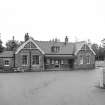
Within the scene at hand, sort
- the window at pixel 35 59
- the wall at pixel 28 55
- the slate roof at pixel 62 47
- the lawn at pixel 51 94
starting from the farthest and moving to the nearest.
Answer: the slate roof at pixel 62 47 → the window at pixel 35 59 → the wall at pixel 28 55 → the lawn at pixel 51 94

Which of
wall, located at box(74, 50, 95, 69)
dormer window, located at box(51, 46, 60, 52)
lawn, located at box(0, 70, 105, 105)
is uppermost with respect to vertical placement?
dormer window, located at box(51, 46, 60, 52)

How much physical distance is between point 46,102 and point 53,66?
28663mm

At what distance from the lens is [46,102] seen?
9438mm

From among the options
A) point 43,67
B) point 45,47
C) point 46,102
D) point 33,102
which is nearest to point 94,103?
point 46,102

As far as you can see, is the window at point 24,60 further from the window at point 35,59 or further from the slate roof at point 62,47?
the slate roof at point 62,47

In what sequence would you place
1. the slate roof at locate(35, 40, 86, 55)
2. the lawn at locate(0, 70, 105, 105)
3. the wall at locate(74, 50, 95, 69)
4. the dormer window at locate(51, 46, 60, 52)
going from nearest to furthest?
1. the lawn at locate(0, 70, 105, 105)
2. the wall at locate(74, 50, 95, 69)
3. the dormer window at locate(51, 46, 60, 52)
4. the slate roof at locate(35, 40, 86, 55)

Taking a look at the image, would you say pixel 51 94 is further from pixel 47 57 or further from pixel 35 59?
pixel 47 57

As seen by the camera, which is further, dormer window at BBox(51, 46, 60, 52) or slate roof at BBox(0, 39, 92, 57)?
dormer window at BBox(51, 46, 60, 52)

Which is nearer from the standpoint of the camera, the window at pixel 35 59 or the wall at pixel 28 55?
the wall at pixel 28 55

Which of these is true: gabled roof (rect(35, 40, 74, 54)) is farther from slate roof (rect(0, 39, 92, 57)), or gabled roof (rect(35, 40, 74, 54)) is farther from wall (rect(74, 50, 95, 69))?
wall (rect(74, 50, 95, 69))

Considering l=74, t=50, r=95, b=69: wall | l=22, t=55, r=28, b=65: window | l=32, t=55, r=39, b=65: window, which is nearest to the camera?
l=22, t=55, r=28, b=65: window

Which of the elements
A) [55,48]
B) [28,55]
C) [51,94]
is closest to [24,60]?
[28,55]

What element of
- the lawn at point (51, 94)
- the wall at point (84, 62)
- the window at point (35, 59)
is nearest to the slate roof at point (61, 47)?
the wall at point (84, 62)

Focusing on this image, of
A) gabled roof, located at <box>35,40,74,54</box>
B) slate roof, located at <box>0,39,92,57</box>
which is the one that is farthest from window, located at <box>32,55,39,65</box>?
gabled roof, located at <box>35,40,74,54</box>
